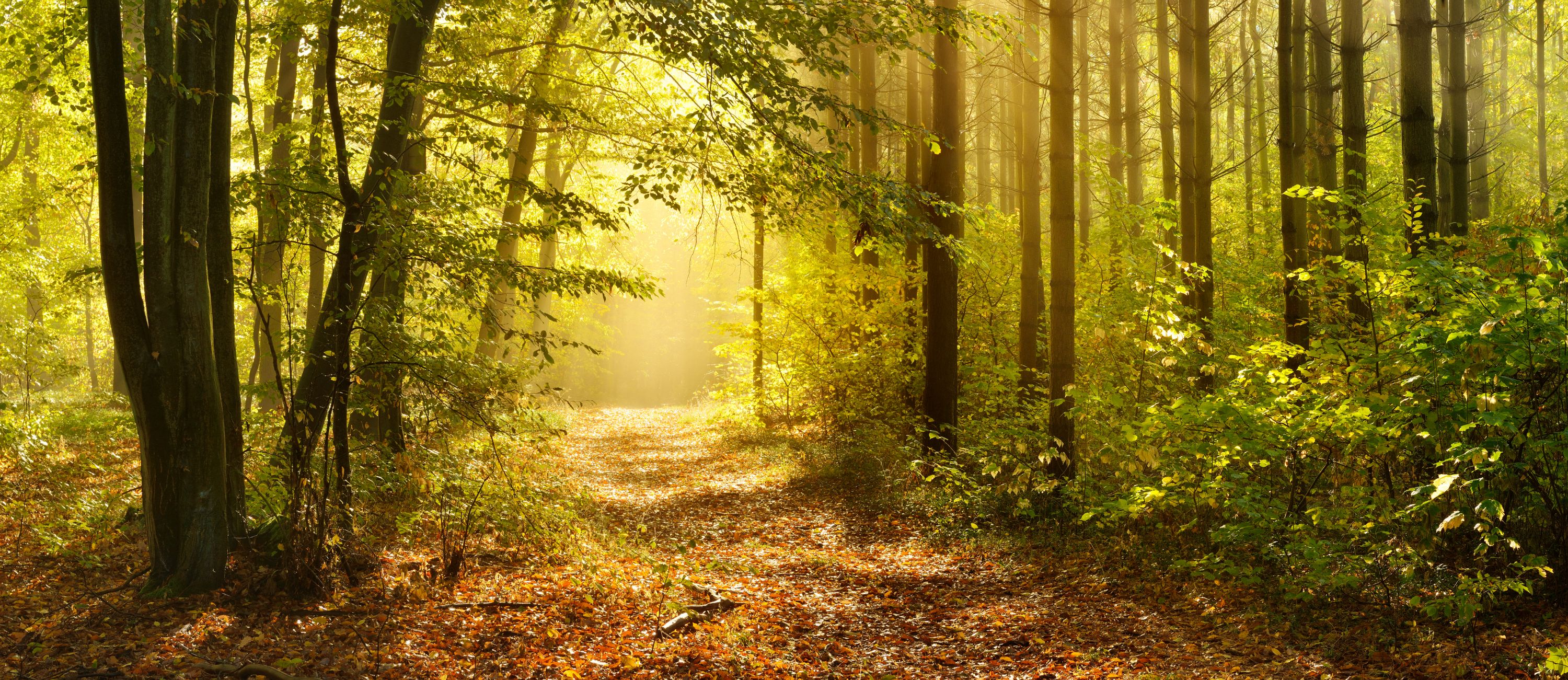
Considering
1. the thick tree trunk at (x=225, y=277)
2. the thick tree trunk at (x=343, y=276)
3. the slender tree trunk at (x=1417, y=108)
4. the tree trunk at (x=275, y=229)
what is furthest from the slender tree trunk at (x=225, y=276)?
the slender tree trunk at (x=1417, y=108)

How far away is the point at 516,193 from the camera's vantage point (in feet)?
39.8

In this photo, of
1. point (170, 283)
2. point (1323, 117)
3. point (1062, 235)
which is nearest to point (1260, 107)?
point (1323, 117)

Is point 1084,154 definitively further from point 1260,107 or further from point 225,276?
point 225,276

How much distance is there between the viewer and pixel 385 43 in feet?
40.0

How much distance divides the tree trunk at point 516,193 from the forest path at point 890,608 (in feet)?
8.22

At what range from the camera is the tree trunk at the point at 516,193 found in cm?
696

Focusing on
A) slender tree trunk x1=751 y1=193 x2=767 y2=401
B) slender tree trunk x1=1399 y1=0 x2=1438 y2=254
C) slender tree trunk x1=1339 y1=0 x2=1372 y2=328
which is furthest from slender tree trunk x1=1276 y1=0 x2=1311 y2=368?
slender tree trunk x1=751 y1=193 x2=767 y2=401

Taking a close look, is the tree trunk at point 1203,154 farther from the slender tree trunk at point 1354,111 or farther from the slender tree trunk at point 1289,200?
the slender tree trunk at point 1354,111

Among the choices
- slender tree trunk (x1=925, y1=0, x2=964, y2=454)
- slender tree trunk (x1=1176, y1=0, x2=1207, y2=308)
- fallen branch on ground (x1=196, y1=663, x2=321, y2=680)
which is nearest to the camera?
fallen branch on ground (x1=196, y1=663, x2=321, y2=680)

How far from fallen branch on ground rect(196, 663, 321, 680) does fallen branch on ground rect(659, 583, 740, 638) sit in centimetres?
218

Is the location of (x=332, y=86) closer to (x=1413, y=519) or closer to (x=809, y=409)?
(x=1413, y=519)

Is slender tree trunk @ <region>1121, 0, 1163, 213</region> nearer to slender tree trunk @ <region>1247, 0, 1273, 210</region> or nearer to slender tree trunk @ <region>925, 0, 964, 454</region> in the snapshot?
slender tree trunk @ <region>1247, 0, 1273, 210</region>

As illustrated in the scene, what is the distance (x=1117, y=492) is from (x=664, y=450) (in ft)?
34.6

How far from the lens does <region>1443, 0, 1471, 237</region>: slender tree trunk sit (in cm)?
1245
